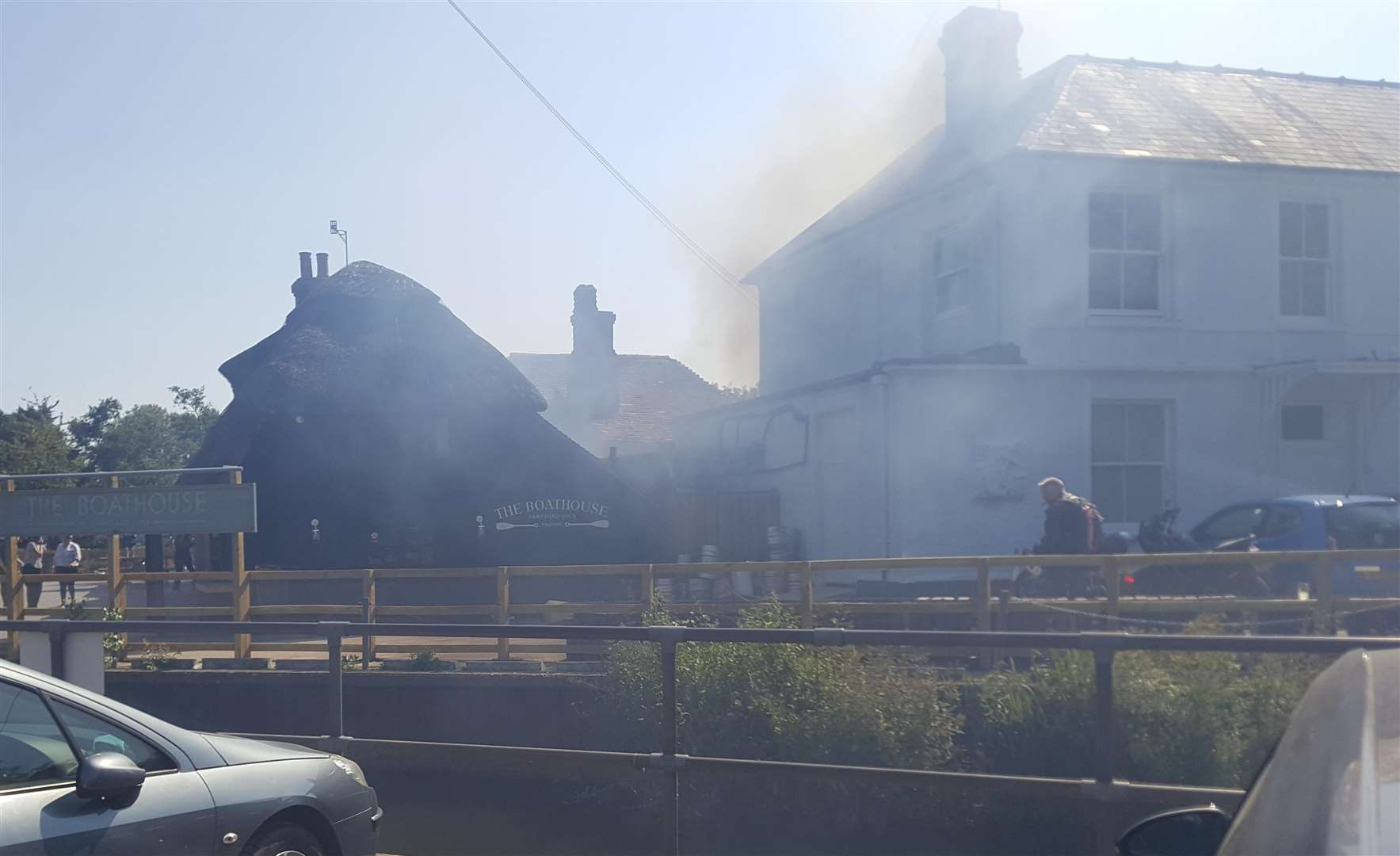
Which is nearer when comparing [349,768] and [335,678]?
[349,768]

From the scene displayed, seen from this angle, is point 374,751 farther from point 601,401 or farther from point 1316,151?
point 601,401

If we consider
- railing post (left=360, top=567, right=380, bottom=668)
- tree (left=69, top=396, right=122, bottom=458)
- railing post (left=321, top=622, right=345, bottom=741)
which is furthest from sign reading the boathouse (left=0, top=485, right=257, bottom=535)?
tree (left=69, top=396, right=122, bottom=458)

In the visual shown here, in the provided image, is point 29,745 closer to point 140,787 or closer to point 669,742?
point 140,787

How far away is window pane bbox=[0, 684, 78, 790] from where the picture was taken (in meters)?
4.25

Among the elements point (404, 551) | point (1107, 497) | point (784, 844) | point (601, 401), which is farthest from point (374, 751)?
point (601, 401)

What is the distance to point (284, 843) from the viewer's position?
5.14m

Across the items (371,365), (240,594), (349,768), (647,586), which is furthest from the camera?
(371,365)

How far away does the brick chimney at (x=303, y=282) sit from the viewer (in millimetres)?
27344

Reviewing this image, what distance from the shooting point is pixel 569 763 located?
19.6 ft

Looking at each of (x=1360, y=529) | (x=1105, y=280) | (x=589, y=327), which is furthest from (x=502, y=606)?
(x=589, y=327)

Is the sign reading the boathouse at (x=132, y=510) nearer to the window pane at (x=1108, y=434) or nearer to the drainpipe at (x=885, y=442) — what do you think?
the drainpipe at (x=885, y=442)

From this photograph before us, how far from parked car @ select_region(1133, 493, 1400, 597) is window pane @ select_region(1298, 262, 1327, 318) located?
212 inches

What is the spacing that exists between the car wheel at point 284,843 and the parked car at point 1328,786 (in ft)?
11.5

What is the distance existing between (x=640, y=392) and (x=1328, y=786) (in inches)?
1565
